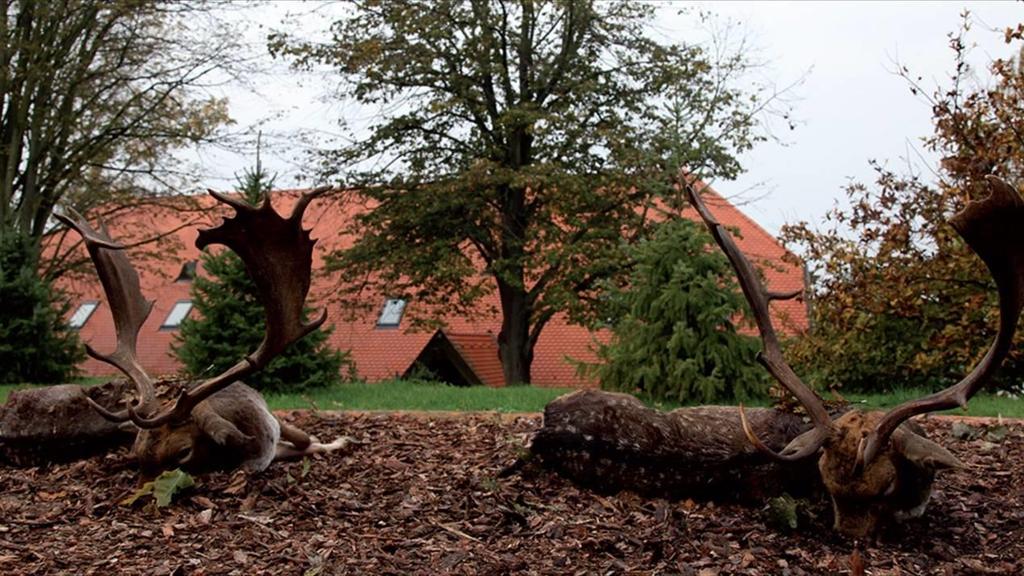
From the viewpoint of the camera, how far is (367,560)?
4.35 metres

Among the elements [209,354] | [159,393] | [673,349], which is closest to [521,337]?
[209,354]

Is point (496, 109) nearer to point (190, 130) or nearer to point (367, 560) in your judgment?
point (190, 130)

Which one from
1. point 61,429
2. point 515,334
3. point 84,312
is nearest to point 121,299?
point 61,429

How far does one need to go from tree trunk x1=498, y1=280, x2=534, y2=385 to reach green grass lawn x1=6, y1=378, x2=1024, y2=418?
889 cm

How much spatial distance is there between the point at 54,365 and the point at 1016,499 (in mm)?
13603

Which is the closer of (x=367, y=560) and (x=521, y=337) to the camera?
(x=367, y=560)

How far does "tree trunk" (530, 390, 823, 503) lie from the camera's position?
197 inches

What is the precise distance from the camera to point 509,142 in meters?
21.1

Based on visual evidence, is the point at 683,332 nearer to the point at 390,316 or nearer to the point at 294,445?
the point at 294,445

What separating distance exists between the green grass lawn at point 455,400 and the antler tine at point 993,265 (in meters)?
3.51

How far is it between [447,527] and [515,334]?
53.4 ft

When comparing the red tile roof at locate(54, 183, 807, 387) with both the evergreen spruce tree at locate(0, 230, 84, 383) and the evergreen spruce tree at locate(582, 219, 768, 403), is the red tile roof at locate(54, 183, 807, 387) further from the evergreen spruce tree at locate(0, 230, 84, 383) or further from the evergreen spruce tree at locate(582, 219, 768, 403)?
the evergreen spruce tree at locate(582, 219, 768, 403)

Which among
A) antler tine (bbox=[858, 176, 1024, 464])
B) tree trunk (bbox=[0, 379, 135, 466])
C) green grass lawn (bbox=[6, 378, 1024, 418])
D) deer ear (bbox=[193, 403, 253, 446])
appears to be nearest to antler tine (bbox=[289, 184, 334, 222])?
deer ear (bbox=[193, 403, 253, 446])

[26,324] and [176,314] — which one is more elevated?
[176,314]
